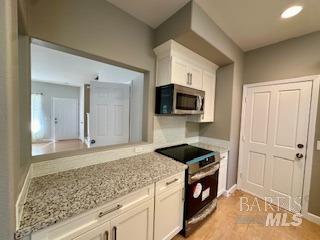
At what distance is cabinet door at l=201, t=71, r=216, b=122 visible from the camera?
2.37 meters

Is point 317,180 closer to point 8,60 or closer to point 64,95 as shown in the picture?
point 8,60

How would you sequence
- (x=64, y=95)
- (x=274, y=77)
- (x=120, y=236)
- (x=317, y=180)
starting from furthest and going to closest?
(x=64, y=95)
(x=274, y=77)
(x=317, y=180)
(x=120, y=236)

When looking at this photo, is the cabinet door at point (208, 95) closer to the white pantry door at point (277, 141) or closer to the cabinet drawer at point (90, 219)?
the white pantry door at point (277, 141)

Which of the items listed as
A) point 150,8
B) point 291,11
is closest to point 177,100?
point 150,8

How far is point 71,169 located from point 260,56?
10.3ft

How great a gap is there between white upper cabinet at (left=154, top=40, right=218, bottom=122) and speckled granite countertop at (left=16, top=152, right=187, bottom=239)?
105 centimetres

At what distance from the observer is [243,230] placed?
5.95 ft

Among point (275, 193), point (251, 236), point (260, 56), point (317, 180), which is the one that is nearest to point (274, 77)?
point (260, 56)

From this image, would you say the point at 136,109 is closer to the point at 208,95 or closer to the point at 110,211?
the point at 208,95

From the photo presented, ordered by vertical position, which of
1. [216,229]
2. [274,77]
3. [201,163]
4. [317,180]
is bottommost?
[216,229]

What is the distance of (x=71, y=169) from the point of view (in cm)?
136

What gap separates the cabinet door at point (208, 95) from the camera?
7.77ft

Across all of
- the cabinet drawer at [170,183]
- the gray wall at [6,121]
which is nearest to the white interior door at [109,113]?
the cabinet drawer at [170,183]

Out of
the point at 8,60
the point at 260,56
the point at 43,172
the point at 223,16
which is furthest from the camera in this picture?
the point at 260,56
